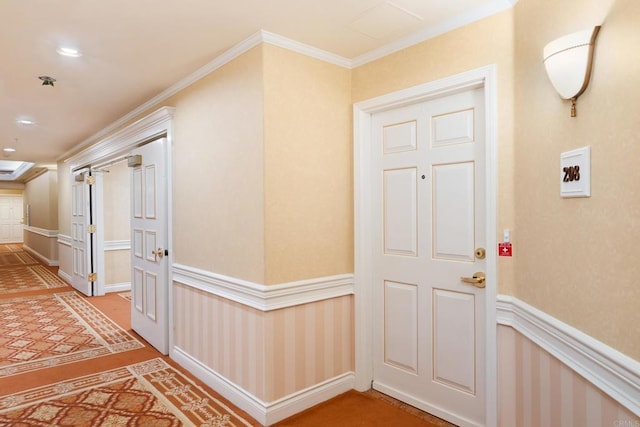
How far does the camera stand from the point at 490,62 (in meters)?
2.12

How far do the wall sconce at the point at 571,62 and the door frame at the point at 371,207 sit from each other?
58 cm

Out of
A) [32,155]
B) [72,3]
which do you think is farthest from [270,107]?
[32,155]

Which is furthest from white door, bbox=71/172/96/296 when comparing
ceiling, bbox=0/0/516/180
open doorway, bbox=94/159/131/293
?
ceiling, bbox=0/0/516/180

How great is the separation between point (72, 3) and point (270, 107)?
1136 mm

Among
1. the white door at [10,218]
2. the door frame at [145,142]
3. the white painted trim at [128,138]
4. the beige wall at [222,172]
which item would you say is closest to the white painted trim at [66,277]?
the white painted trim at [128,138]

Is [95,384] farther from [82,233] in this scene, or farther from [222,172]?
[82,233]

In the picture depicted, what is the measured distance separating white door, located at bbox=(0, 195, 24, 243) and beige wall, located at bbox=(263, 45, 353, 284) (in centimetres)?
1716

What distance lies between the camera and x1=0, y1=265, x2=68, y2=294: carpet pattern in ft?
22.1

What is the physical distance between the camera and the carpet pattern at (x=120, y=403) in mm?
2457

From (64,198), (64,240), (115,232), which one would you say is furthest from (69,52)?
(64,240)

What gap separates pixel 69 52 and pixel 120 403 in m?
2.40

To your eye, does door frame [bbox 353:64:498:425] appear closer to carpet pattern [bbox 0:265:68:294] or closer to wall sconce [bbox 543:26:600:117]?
wall sconce [bbox 543:26:600:117]

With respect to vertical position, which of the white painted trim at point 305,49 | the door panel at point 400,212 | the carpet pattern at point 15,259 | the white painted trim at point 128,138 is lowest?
the carpet pattern at point 15,259

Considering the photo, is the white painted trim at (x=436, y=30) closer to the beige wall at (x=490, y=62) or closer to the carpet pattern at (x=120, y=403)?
the beige wall at (x=490, y=62)
